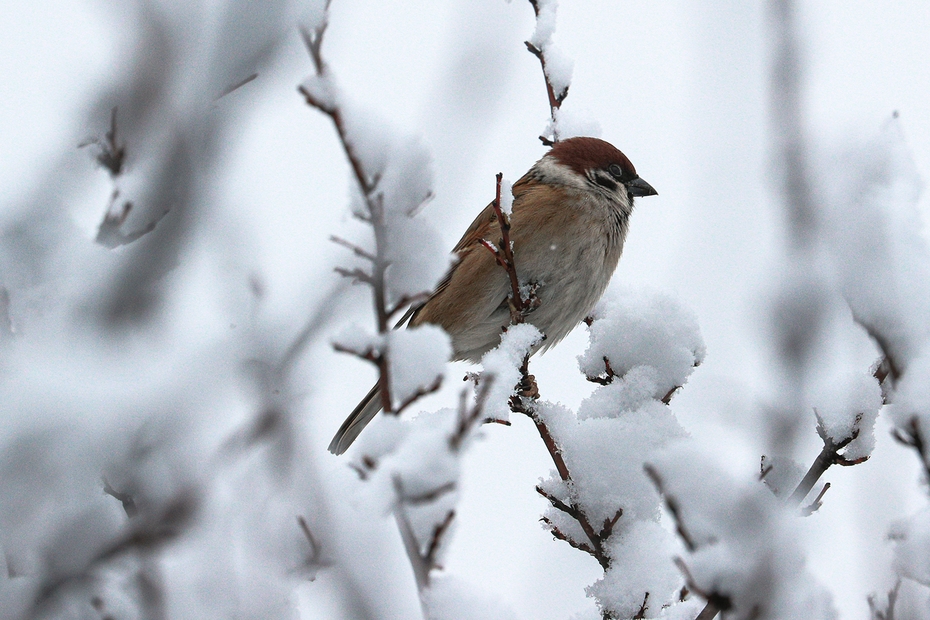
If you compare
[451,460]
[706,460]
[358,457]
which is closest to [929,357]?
[706,460]

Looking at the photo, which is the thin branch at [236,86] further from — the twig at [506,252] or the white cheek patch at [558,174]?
the white cheek patch at [558,174]

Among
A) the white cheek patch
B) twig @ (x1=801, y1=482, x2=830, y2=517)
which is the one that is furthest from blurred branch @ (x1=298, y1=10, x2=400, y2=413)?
the white cheek patch

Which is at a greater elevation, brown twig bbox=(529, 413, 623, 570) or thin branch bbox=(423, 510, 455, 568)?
thin branch bbox=(423, 510, 455, 568)

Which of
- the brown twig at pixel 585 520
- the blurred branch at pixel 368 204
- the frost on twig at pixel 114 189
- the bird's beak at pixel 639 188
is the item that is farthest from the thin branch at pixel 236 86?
the bird's beak at pixel 639 188

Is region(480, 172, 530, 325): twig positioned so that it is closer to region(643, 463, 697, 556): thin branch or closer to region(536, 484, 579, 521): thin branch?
region(536, 484, 579, 521): thin branch

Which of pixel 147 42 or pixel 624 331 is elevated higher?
pixel 147 42

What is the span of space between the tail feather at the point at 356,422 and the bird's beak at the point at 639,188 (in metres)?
1.57

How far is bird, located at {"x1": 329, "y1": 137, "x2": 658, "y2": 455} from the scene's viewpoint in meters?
3.79

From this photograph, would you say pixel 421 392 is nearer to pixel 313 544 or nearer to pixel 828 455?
pixel 313 544

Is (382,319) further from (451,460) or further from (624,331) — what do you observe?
(624,331)

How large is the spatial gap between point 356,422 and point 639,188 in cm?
177

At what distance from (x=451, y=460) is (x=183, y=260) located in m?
0.56

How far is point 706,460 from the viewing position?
4.65 feet

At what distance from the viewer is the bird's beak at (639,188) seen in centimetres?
437
